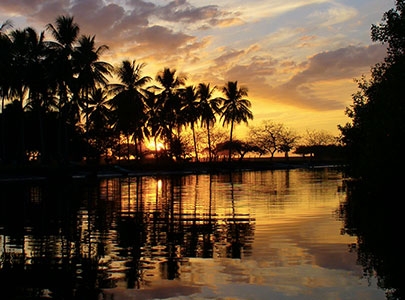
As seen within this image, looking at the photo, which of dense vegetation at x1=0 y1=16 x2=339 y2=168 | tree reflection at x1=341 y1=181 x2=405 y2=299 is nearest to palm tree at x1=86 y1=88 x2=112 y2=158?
dense vegetation at x1=0 y1=16 x2=339 y2=168

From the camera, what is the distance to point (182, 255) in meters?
10.5

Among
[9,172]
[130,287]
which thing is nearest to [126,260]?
[130,287]

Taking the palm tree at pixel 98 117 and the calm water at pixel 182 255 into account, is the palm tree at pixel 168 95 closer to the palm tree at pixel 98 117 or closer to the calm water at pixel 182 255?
the palm tree at pixel 98 117

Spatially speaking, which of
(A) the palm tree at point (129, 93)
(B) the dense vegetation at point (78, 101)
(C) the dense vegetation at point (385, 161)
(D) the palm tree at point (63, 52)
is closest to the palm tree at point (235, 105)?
(B) the dense vegetation at point (78, 101)

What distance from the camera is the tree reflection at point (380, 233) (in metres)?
8.41

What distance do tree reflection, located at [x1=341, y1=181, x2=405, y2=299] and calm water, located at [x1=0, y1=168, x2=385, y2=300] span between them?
0.26 m

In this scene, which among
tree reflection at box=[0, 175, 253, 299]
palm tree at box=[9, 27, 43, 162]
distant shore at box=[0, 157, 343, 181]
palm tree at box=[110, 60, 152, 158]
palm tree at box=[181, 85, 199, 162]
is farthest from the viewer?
palm tree at box=[181, 85, 199, 162]

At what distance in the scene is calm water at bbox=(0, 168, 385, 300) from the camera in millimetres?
7714

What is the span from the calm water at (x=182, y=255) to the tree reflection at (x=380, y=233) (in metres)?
0.26

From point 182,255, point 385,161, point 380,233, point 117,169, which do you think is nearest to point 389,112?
point 385,161

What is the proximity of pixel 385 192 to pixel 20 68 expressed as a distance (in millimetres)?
39177

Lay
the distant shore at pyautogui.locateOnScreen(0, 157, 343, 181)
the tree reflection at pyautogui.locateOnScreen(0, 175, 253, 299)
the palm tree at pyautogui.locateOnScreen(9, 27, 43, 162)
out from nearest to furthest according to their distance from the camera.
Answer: the tree reflection at pyautogui.locateOnScreen(0, 175, 253, 299) → the distant shore at pyautogui.locateOnScreen(0, 157, 343, 181) → the palm tree at pyautogui.locateOnScreen(9, 27, 43, 162)

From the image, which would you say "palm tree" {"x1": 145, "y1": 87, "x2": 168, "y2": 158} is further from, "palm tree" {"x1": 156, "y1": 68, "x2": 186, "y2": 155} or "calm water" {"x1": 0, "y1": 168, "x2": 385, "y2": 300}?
"calm water" {"x1": 0, "y1": 168, "x2": 385, "y2": 300}

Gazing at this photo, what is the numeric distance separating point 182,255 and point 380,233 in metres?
5.46
